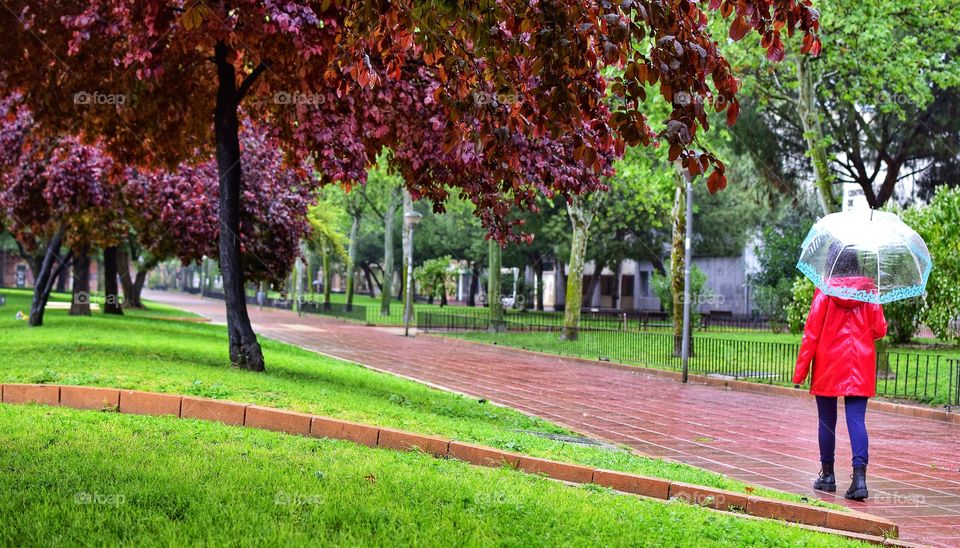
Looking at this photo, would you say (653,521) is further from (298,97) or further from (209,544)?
(298,97)

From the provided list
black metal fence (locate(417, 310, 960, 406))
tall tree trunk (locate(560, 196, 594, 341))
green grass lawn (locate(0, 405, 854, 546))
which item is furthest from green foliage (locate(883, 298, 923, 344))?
green grass lawn (locate(0, 405, 854, 546))

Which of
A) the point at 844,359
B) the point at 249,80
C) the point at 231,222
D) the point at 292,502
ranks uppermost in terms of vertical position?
the point at 249,80

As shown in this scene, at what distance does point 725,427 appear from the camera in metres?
10.6

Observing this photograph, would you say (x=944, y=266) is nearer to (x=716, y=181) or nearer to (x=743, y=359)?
(x=743, y=359)

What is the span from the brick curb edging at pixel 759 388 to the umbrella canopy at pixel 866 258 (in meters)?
5.98

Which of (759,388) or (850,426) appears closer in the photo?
(850,426)

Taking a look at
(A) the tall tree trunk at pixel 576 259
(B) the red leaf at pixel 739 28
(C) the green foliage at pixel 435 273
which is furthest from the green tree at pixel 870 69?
(C) the green foliage at pixel 435 273

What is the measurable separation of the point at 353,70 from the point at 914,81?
16208 mm

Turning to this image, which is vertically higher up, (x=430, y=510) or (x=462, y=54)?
(x=462, y=54)

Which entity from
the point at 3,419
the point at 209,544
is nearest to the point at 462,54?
the point at 209,544

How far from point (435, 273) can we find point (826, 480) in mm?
50237

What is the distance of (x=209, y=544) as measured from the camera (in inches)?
151

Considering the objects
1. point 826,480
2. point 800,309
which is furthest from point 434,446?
point 800,309

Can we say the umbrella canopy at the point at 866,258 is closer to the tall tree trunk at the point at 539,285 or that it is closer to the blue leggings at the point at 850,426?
the blue leggings at the point at 850,426
